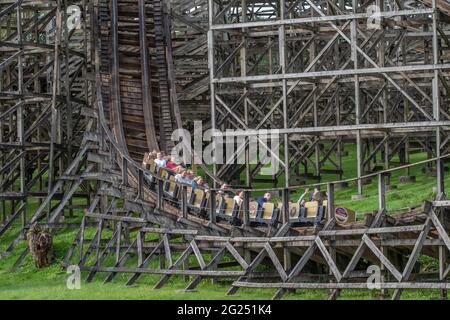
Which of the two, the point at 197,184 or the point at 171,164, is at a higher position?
the point at 171,164

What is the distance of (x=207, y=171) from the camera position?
3431 cm

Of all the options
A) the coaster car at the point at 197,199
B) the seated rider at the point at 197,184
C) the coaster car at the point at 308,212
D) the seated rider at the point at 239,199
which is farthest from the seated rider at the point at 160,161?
the coaster car at the point at 308,212

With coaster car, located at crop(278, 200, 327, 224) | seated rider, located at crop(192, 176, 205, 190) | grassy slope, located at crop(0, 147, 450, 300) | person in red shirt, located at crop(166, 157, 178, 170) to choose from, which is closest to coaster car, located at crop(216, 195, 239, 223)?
seated rider, located at crop(192, 176, 205, 190)

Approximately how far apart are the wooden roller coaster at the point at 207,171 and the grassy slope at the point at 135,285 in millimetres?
353

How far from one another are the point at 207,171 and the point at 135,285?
16.1ft

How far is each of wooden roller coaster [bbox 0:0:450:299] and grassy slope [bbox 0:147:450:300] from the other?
0.35 m

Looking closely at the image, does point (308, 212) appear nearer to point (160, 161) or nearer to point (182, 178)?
point (182, 178)

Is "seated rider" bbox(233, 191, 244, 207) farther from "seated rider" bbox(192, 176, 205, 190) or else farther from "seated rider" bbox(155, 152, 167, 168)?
"seated rider" bbox(155, 152, 167, 168)

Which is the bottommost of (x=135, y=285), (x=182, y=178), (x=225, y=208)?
(x=135, y=285)

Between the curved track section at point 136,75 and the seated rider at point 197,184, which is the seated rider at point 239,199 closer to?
the seated rider at point 197,184

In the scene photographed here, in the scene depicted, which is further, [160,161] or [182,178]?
[160,161]

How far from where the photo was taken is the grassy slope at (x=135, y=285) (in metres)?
27.7

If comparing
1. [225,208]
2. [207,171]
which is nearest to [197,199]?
[225,208]
